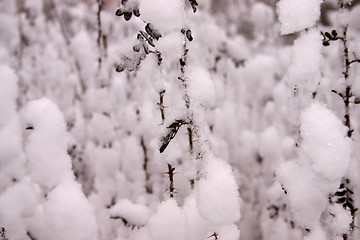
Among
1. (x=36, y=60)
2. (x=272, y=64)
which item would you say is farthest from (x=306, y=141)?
(x=36, y=60)

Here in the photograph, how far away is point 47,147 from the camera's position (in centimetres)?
124

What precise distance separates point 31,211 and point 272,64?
2973mm

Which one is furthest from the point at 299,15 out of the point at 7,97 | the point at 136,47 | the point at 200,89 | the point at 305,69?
the point at 7,97

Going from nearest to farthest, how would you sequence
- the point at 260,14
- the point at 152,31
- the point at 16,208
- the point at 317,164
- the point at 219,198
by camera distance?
the point at 317,164, the point at 219,198, the point at 152,31, the point at 16,208, the point at 260,14

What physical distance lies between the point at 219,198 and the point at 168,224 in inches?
10.4

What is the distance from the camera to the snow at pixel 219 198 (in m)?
1.02

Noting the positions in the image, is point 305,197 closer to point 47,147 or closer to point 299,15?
point 299,15

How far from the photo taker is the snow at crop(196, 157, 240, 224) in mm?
1023

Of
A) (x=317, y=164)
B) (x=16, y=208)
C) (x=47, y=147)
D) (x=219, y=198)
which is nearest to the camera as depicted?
(x=317, y=164)

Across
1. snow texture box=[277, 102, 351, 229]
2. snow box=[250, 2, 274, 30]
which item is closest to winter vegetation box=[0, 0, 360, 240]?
snow texture box=[277, 102, 351, 229]

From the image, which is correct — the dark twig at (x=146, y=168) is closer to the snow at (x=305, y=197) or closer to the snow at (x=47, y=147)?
the snow at (x=47, y=147)

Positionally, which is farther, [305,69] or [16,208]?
[16,208]

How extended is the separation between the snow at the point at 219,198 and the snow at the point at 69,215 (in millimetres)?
449

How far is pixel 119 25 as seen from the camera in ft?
17.8
